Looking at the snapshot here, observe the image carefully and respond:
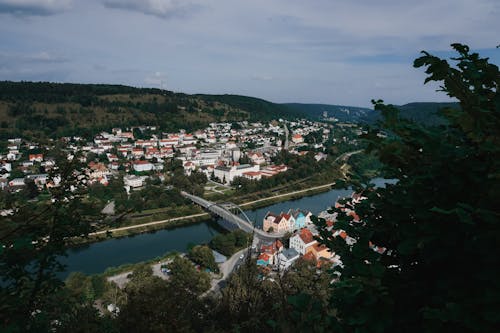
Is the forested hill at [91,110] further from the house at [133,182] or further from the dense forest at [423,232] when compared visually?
the dense forest at [423,232]

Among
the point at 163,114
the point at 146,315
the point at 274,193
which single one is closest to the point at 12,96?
the point at 163,114

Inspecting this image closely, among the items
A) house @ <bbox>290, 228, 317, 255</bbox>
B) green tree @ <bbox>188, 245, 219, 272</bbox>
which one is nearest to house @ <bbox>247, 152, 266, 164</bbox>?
house @ <bbox>290, 228, 317, 255</bbox>

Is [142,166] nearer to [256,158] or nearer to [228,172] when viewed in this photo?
[228,172]

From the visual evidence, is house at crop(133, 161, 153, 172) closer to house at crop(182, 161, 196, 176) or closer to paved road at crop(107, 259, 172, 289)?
house at crop(182, 161, 196, 176)

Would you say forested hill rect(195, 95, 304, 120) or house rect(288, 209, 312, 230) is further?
forested hill rect(195, 95, 304, 120)

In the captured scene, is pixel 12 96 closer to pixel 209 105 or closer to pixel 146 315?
pixel 209 105
